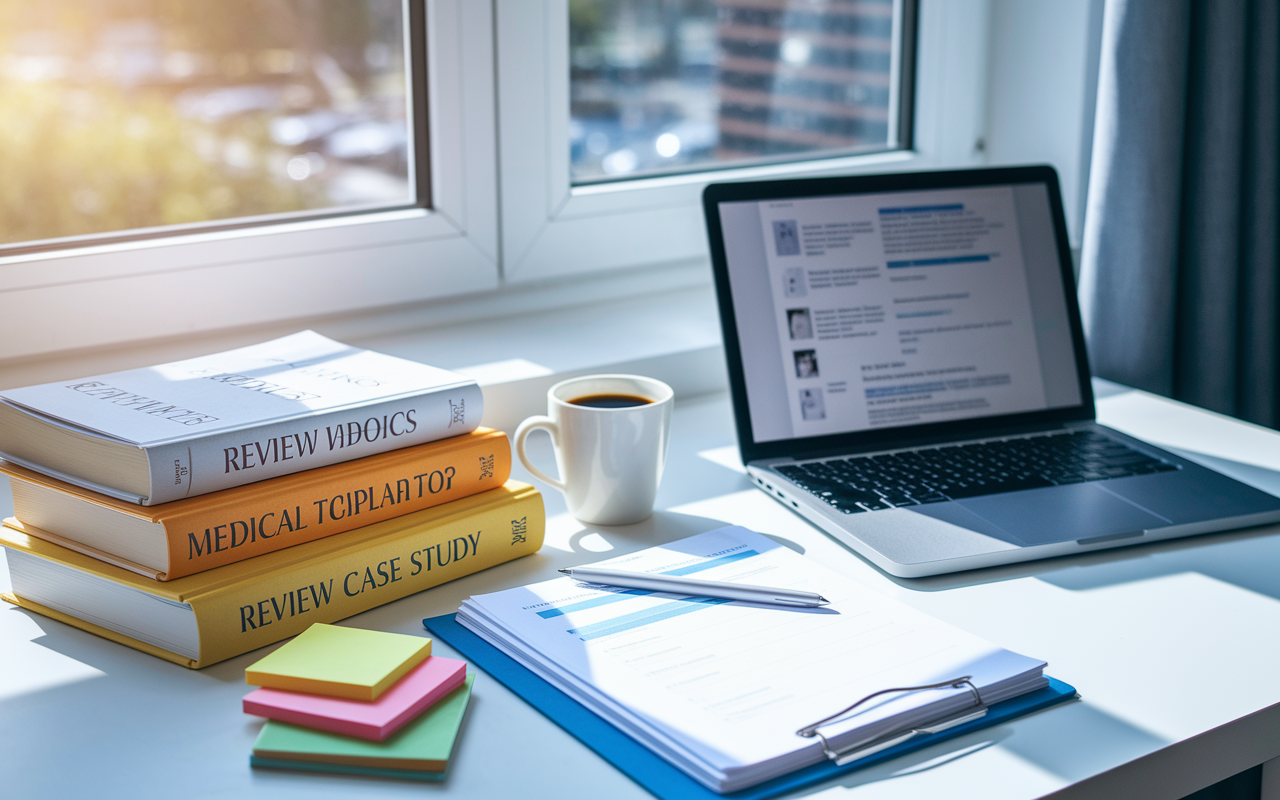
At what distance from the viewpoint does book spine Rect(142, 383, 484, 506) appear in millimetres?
599

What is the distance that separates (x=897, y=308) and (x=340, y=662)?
61cm

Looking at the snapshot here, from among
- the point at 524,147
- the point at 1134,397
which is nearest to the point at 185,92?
the point at 524,147

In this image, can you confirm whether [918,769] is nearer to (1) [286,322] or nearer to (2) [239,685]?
(2) [239,685]

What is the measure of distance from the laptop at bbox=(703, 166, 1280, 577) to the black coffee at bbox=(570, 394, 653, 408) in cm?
10

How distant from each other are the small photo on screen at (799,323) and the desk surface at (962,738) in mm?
200

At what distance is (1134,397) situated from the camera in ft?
3.63

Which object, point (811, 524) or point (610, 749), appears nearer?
point (610, 749)

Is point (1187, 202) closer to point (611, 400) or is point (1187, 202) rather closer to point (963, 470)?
point (963, 470)

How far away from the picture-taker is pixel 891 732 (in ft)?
1.73

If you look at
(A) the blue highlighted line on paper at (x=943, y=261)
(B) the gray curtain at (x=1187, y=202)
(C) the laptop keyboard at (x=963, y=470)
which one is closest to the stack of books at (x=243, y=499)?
(C) the laptop keyboard at (x=963, y=470)

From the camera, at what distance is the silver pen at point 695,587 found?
0.64m

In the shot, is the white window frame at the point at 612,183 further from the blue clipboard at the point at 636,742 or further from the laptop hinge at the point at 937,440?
the blue clipboard at the point at 636,742

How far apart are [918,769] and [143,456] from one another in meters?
0.44

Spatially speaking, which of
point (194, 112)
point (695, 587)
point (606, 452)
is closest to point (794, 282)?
point (606, 452)
